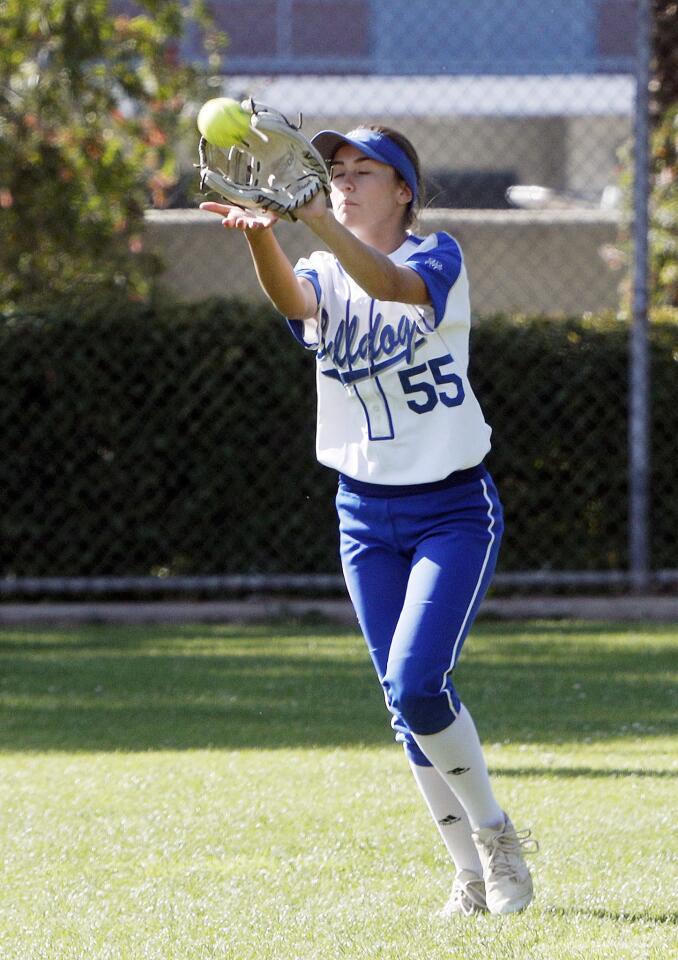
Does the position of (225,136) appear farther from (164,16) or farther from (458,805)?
(164,16)

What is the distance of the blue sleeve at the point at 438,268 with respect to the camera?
340 centimetres

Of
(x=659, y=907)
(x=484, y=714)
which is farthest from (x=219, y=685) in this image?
(x=659, y=907)

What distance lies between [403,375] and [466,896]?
3.85 feet

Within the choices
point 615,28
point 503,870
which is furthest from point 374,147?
point 615,28

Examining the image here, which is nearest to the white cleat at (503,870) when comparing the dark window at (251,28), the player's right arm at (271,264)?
the player's right arm at (271,264)

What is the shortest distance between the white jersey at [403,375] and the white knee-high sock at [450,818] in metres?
0.71

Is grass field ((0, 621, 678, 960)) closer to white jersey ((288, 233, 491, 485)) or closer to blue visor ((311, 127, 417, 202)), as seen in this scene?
white jersey ((288, 233, 491, 485))

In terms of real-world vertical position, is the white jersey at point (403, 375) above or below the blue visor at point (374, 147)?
below

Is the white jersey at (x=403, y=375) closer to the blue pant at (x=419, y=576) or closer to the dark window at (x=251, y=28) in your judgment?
the blue pant at (x=419, y=576)

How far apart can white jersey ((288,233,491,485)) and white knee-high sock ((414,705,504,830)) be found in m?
0.56

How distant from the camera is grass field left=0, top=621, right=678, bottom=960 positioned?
3236mm

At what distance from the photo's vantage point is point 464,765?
3426 millimetres

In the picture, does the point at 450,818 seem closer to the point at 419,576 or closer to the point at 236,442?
the point at 419,576

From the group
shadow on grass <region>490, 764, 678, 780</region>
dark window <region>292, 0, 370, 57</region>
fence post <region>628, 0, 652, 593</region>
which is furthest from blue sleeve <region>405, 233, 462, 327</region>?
dark window <region>292, 0, 370, 57</region>
